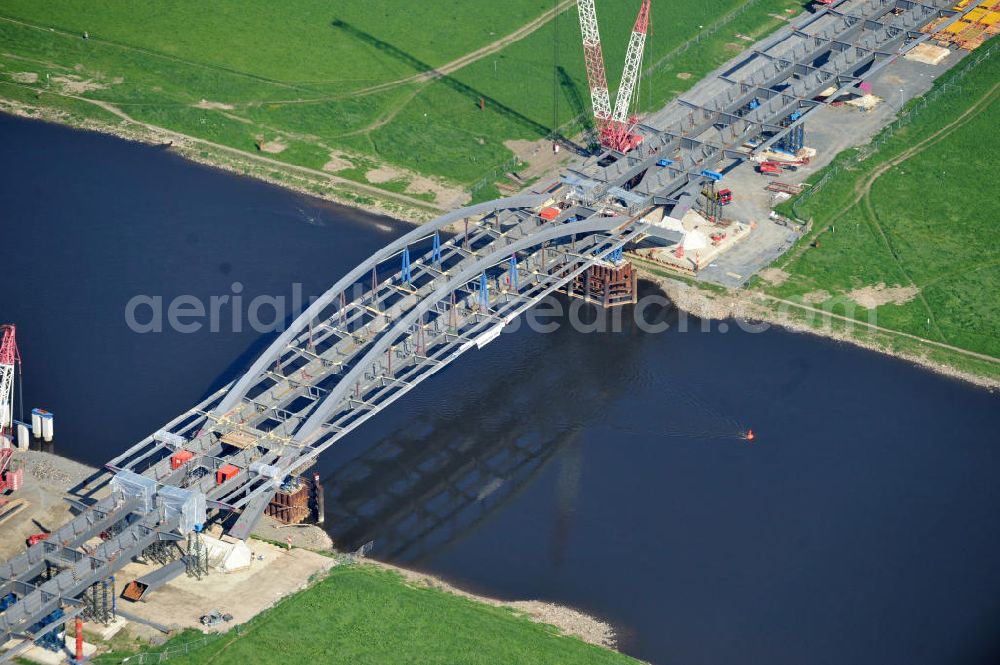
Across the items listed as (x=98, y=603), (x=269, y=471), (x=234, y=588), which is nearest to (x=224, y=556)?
(x=234, y=588)

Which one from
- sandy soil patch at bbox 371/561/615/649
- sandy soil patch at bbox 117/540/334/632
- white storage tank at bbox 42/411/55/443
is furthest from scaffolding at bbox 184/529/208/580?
white storage tank at bbox 42/411/55/443

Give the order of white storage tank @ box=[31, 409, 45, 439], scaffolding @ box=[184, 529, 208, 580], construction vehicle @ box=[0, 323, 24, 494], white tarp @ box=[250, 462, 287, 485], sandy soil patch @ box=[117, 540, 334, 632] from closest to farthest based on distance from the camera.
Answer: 1. sandy soil patch @ box=[117, 540, 334, 632]
2. scaffolding @ box=[184, 529, 208, 580]
3. white tarp @ box=[250, 462, 287, 485]
4. construction vehicle @ box=[0, 323, 24, 494]
5. white storage tank @ box=[31, 409, 45, 439]

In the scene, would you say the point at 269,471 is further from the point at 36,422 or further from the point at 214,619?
the point at 36,422

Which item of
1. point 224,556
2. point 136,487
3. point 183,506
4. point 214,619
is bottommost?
point 214,619

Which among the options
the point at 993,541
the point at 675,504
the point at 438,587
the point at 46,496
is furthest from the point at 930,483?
the point at 46,496

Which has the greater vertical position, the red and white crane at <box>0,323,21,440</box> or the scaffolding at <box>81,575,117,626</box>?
the red and white crane at <box>0,323,21,440</box>

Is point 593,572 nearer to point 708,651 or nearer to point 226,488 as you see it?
point 708,651

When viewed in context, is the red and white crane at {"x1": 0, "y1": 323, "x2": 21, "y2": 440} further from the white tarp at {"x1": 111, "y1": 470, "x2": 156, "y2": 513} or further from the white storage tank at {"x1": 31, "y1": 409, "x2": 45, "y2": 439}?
the white tarp at {"x1": 111, "y1": 470, "x2": 156, "y2": 513}

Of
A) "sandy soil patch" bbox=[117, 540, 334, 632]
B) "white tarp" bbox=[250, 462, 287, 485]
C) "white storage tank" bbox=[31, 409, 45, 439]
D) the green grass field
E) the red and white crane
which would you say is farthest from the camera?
"white storage tank" bbox=[31, 409, 45, 439]
